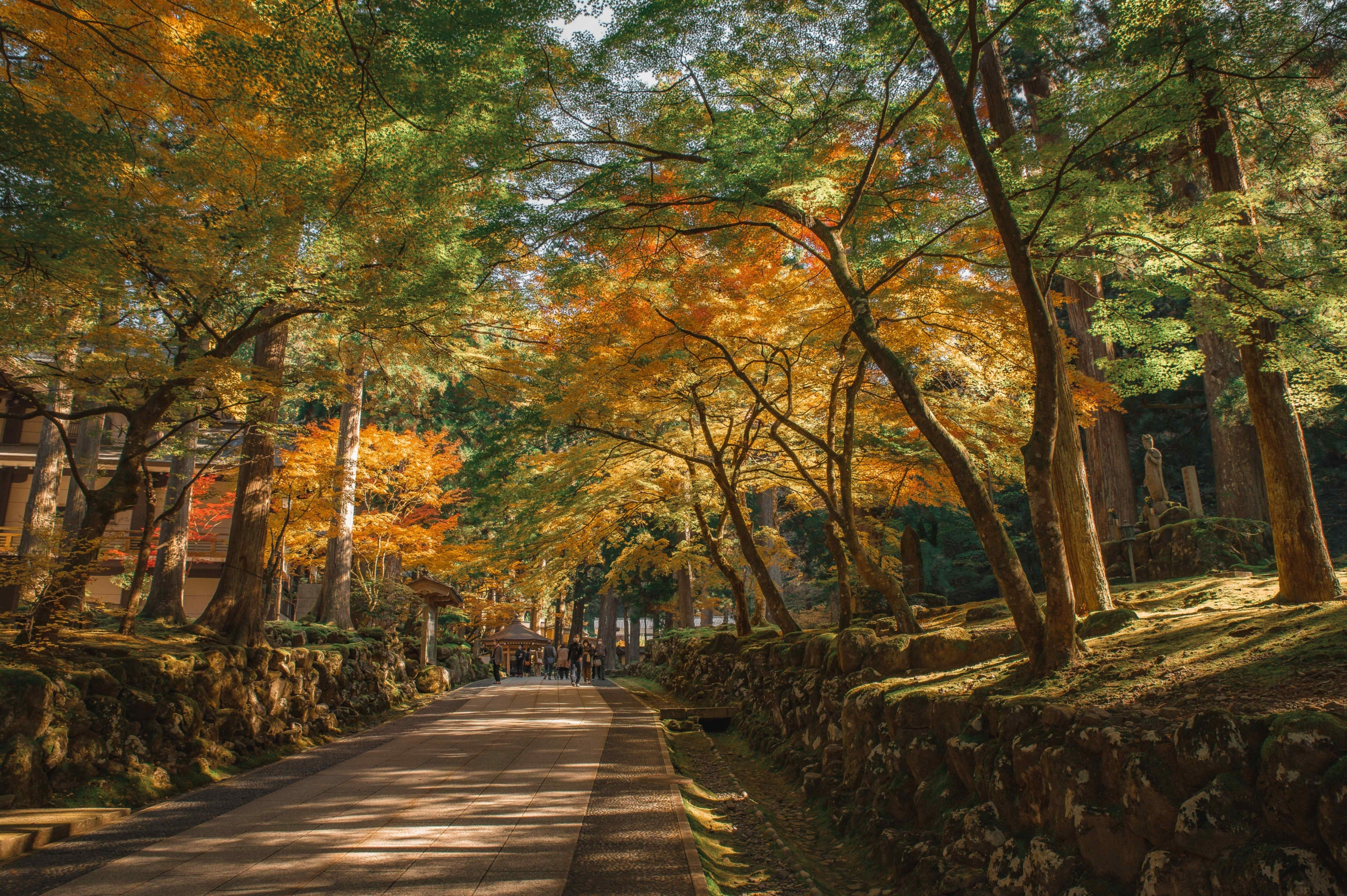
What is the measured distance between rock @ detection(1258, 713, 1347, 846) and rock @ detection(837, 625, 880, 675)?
A: 4973mm

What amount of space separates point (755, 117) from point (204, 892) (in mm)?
7122

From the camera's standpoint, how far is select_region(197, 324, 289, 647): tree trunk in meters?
8.62

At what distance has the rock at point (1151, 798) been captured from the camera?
324cm

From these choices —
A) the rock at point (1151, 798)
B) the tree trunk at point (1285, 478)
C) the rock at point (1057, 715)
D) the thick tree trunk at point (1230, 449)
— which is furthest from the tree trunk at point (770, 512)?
the rock at point (1151, 798)

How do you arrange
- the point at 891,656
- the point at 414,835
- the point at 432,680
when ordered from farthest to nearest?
the point at 432,680 < the point at 891,656 < the point at 414,835

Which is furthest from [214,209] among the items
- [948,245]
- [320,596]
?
[320,596]

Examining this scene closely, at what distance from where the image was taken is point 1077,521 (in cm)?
689

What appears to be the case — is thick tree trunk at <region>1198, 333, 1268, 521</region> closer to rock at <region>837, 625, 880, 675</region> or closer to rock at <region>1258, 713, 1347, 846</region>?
rock at <region>837, 625, 880, 675</region>

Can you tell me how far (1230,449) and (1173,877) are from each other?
1442 centimetres

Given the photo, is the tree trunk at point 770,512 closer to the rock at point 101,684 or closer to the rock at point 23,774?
the rock at point 101,684

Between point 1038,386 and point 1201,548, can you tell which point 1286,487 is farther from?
point 1201,548

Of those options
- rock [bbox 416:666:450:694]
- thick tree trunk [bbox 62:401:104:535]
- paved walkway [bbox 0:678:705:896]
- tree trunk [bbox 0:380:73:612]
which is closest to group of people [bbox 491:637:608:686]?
rock [bbox 416:666:450:694]

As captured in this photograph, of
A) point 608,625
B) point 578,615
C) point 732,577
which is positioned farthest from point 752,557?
point 608,625

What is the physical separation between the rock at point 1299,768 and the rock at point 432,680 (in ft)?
53.8
